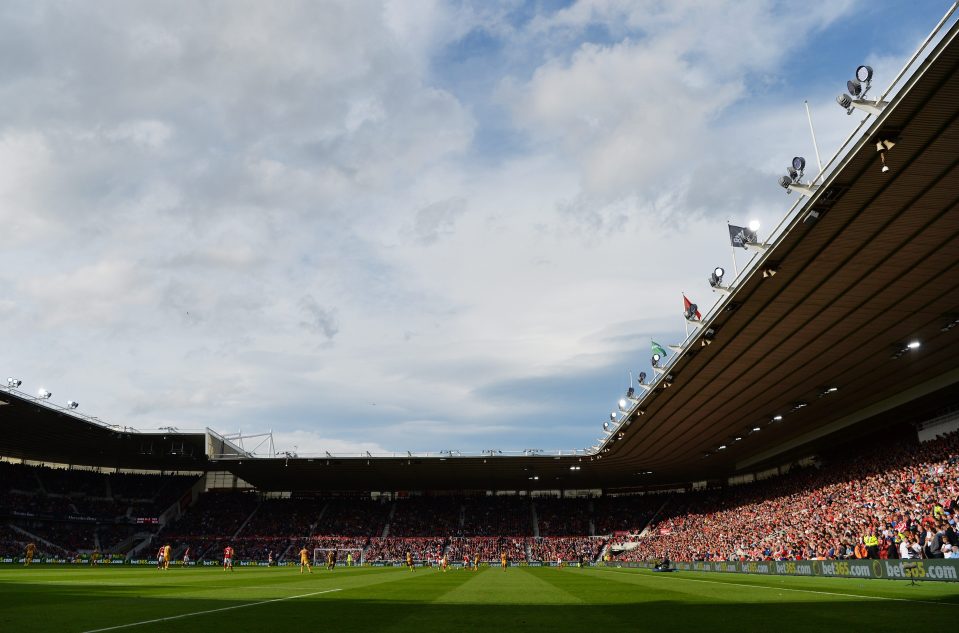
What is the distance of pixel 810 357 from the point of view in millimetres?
32281

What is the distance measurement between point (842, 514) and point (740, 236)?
23089 millimetres

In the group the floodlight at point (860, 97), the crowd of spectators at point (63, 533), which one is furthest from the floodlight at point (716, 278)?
the crowd of spectators at point (63, 533)

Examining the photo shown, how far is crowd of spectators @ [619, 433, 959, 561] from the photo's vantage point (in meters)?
26.4

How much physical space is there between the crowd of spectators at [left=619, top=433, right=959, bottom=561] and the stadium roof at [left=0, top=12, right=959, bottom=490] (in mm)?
2948

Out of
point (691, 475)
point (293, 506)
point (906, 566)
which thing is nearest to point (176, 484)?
point (293, 506)

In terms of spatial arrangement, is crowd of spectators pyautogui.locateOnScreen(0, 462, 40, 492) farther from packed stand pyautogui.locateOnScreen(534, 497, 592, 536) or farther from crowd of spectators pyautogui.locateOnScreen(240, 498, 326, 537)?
packed stand pyautogui.locateOnScreen(534, 497, 592, 536)

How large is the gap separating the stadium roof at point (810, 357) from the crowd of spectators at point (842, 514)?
2.95 m

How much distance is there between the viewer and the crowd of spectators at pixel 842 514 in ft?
86.7

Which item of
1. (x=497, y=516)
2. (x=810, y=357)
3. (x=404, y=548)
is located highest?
(x=810, y=357)

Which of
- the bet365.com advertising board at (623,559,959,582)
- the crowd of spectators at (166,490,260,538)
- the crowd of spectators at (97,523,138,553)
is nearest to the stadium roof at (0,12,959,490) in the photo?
the crowd of spectators at (166,490,260,538)

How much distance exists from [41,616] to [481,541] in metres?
60.0

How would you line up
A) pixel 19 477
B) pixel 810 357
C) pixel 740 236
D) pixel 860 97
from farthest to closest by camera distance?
pixel 19 477, pixel 810 357, pixel 740 236, pixel 860 97

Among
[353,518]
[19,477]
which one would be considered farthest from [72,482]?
[353,518]

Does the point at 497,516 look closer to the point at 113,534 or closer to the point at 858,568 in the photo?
the point at 113,534
